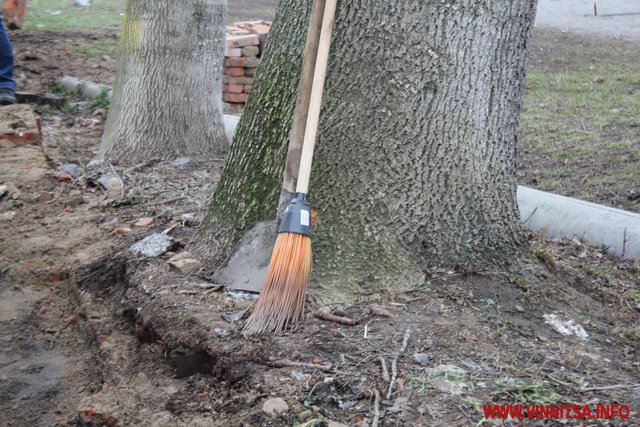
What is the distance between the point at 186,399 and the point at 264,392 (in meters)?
0.33

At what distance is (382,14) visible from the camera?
290 centimetres

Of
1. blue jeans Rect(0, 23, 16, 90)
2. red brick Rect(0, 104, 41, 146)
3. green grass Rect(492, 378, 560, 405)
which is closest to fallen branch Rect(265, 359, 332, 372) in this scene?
green grass Rect(492, 378, 560, 405)

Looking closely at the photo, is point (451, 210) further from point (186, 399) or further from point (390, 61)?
point (186, 399)

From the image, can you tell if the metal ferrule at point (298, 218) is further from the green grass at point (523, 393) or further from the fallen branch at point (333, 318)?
the green grass at point (523, 393)

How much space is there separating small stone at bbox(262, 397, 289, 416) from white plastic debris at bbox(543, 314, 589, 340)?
1.15 meters

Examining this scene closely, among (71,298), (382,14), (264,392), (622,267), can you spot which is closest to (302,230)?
(264,392)

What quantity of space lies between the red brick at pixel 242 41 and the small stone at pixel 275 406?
5.37 metres

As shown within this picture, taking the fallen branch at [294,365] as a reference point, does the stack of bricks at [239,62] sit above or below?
above

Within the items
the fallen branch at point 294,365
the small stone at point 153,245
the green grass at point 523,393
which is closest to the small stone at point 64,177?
the small stone at point 153,245

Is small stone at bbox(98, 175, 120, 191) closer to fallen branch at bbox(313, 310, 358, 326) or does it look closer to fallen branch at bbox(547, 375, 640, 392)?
fallen branch at bbox(313, 310, 358, 326)

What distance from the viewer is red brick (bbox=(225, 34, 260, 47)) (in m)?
7.27

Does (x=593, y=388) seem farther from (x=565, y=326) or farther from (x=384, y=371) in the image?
(x=384, y=371)

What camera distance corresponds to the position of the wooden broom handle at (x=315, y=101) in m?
2.83

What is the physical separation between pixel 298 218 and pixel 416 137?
59 centimetres
